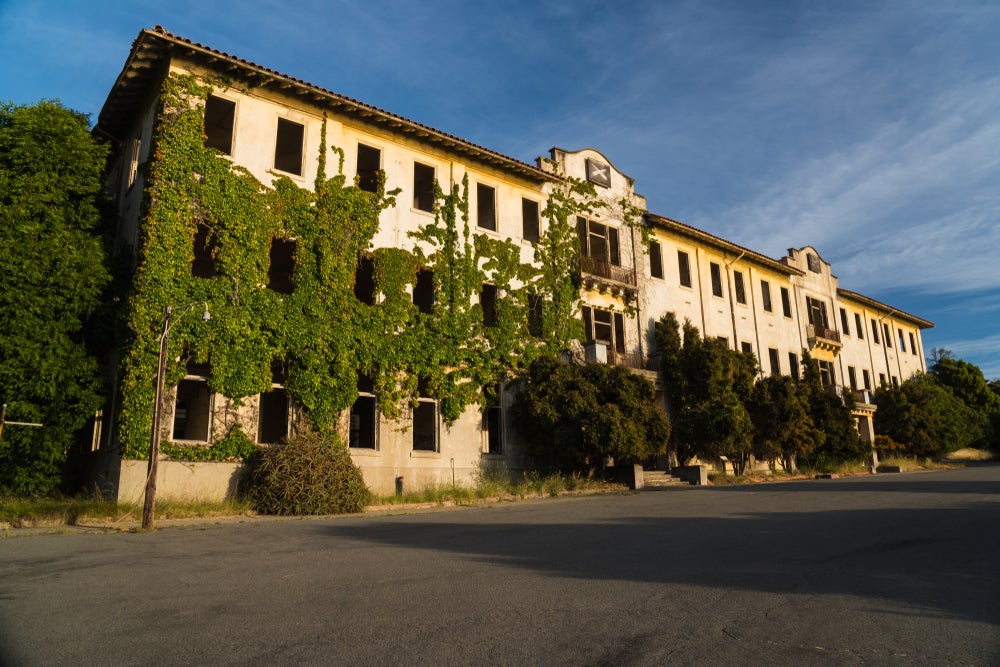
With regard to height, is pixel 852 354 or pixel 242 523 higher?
pixel 852 354

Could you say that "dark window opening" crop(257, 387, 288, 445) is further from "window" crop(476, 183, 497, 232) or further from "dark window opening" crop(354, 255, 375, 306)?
"window" crop(476, 183, 497, 232)

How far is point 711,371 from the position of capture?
26.1 m

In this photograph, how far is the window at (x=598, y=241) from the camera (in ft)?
85.8

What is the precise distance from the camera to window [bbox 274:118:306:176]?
63.5 ft

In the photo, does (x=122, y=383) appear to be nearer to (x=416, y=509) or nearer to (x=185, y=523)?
(x=185, y=523)

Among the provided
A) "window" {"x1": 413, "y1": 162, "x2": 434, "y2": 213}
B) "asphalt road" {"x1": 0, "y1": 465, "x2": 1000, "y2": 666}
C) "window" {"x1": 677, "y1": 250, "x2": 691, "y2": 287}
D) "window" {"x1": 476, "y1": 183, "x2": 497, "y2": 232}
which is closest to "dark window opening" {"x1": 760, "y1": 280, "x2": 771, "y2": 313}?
"window" {"x1": 677, "y1": 250, "x2": 691, "y2": 287}

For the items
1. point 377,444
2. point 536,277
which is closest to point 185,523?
point 377,444

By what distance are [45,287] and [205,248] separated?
3586 millimetres

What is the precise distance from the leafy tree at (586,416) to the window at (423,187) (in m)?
6.44

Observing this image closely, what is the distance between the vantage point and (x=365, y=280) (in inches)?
810

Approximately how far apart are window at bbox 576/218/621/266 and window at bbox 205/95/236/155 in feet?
41.8

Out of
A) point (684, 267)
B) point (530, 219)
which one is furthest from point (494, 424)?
point (684, 267)

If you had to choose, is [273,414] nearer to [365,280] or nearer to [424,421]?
[424,421]

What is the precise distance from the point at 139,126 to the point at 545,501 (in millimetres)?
15663
